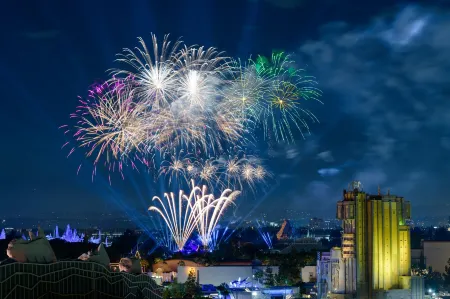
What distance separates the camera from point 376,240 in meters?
48.2

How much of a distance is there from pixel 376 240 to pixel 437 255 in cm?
5205

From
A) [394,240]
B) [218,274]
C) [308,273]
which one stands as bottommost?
[218,274]

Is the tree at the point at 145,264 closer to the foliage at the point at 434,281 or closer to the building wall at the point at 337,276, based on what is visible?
the foliage at the point at 434,281

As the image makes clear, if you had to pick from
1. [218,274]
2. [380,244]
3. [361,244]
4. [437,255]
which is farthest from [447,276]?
[361,244]

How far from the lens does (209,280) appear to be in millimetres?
70062

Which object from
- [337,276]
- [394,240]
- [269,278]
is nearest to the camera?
[394,240]

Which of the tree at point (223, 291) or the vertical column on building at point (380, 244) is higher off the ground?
the vertical column on building at point (380, 244)

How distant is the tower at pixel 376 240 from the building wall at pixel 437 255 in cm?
4951

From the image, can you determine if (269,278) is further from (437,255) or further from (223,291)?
(437,255)

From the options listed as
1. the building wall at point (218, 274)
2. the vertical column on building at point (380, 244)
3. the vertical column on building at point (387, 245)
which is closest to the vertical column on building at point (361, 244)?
the vertical column on building at point (380, 244)

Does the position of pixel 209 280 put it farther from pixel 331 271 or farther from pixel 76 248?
pixel 76 248

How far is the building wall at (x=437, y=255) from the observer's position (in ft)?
313

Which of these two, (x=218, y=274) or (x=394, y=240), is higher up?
(x=394, y=240)

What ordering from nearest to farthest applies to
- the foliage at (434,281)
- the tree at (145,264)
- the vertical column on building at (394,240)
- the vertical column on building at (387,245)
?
the vertical column on building at (387,245) → the vertical column on building at (394,240) → the foliage at (434,281) → the tree at (145,264)
